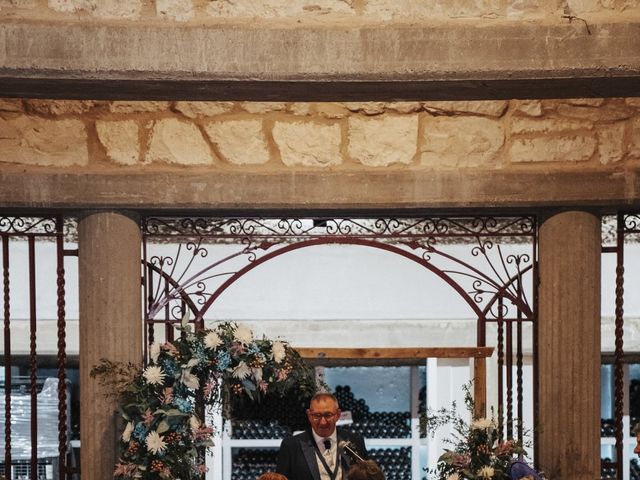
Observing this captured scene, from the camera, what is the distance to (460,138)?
4.41m

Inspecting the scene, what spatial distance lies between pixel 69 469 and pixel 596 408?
277 cm

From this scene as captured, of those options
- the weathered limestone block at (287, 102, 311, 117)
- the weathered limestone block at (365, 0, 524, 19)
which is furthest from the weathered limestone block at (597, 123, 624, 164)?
the weathered limestone block at (287, 102, 311, 117)

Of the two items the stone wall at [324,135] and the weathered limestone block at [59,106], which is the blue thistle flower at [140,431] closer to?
the stone wall at [324,135]

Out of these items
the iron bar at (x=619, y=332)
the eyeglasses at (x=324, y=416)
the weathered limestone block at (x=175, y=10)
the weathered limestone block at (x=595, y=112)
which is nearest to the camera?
the weathered limestone block at (x=175, y=10)

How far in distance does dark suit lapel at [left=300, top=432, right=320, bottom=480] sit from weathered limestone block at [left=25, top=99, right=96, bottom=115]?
2032mm

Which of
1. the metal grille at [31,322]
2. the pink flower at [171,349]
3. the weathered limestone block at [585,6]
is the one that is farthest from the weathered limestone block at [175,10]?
the pink flower at [171,349]

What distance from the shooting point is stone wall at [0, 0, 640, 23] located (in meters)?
3.46

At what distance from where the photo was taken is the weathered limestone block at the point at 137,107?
436cm

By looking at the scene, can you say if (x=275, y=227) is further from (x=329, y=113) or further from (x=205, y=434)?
(x=205, y=434)

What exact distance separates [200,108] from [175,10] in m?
0.89

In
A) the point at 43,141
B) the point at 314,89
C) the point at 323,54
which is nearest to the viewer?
the point at 323,54

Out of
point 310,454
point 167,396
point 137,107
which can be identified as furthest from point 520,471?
point 137,107

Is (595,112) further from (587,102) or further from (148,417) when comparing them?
(148,417)

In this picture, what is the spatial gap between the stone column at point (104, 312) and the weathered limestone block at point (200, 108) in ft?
1.96
